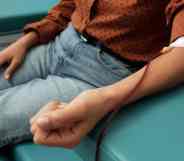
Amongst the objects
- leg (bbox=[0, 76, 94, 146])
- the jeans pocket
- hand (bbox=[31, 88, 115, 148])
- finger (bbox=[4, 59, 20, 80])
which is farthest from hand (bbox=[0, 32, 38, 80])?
hand (bbox=[31, 88, 115, 148])

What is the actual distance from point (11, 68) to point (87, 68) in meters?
0.23

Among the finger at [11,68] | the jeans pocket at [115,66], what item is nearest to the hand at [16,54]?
the finger at [11,68]

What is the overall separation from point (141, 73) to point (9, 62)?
17.2 inches

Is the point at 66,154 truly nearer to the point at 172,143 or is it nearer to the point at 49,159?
the point at 49,159

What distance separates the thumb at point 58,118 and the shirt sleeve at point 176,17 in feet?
0.87

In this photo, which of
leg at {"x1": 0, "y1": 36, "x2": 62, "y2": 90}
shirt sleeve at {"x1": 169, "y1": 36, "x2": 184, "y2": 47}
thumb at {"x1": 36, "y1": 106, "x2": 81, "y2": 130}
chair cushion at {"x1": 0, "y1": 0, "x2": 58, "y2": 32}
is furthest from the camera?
chair cushion at {"x1": 0, "y1": 0, "x2": 58, "y2": 32}

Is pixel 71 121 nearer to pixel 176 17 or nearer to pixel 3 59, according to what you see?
pixel 176 17

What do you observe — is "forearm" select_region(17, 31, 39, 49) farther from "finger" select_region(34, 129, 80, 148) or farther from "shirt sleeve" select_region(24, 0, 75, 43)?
"finger" select_region(34, 129, 80, 148)

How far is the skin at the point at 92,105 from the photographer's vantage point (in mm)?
703

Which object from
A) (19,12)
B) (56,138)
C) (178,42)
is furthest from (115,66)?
(19,12)

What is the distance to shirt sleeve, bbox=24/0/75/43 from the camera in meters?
1.14

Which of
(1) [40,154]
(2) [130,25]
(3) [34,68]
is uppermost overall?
(2) [130,25]

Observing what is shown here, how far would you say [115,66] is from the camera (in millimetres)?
928

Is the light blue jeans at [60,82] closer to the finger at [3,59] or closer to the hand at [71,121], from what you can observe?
the finger at [3,59]
